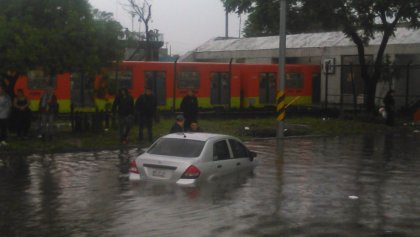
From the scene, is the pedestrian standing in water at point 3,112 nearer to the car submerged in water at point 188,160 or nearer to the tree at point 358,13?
the car submerged in water at point 188,160

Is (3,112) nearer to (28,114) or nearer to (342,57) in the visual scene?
(28,114)

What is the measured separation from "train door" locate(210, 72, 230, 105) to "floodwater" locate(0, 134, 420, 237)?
17220mm

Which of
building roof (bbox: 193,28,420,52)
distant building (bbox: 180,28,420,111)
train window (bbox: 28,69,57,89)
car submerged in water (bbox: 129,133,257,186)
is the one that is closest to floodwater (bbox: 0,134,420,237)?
car submerged in water (bbox: 129,133,257,186)

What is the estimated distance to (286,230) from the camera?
1038cm

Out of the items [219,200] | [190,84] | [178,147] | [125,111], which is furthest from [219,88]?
[219,200]

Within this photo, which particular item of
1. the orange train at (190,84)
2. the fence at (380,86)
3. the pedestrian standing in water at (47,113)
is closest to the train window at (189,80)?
the orange train at (190,84)

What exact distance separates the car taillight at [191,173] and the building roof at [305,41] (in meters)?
25.7

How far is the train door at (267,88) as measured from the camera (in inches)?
1570

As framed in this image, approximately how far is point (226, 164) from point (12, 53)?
397 inches

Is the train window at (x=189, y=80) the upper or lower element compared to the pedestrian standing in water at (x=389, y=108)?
upper

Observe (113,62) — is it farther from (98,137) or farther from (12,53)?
(12,53)

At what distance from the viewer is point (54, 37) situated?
22828mm

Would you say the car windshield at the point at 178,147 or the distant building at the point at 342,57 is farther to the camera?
the distant building at the point at 342,57

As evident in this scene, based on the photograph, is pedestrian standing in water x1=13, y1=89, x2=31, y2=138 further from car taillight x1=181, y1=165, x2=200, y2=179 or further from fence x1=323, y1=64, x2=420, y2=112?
fence x1=323, y1=64, x2=420, y2=112
